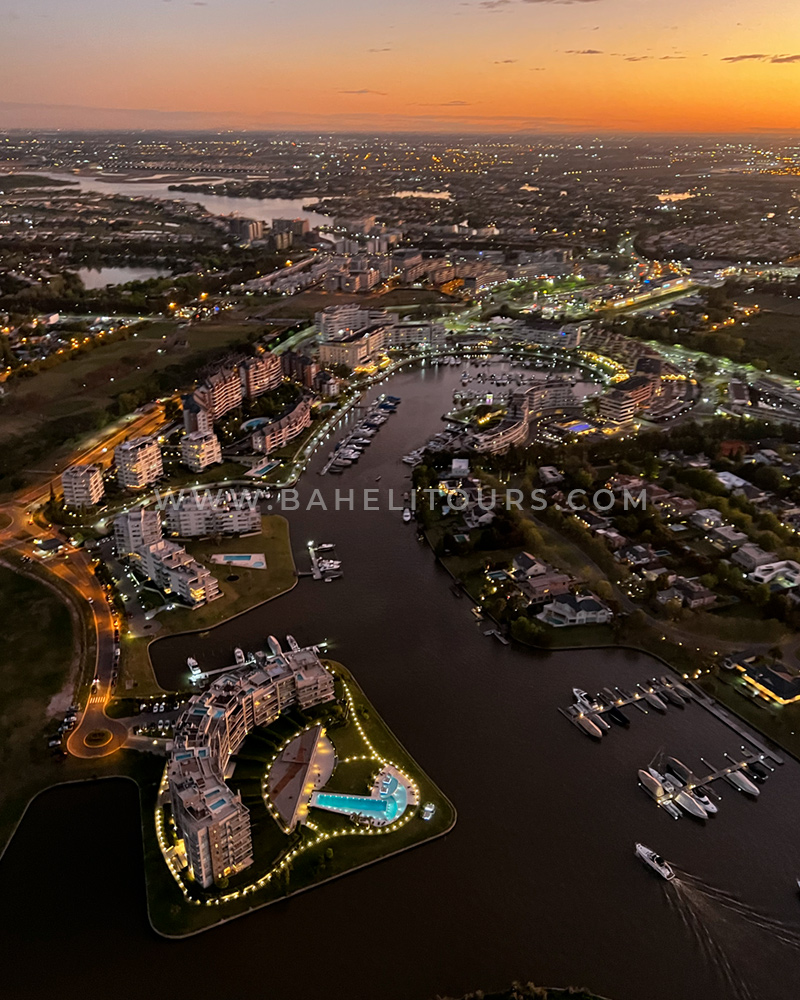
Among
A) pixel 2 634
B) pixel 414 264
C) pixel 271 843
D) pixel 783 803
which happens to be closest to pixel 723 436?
pixel 783 803

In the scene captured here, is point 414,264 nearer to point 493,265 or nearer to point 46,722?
point 493,265

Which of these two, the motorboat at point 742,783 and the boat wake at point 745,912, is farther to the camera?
the motorboat at point 742,783

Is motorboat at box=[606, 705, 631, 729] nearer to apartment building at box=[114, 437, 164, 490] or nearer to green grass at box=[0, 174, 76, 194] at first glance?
apartment building at box=[114, 437, 164, 490]

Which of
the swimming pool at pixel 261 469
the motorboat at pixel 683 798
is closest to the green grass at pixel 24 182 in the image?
the swimming pool at pixel 261 469

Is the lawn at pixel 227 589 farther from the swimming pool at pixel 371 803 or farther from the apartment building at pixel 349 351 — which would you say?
the apartment building at pixel 349 351

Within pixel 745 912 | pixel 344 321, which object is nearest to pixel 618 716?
pixel 745 912

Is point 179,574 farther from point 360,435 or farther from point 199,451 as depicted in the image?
point 360,435

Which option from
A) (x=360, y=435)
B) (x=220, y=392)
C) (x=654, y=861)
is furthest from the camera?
(x=220, y=392)

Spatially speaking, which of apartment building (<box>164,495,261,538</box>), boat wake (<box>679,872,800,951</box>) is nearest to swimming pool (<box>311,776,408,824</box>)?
boat wake (<box>679,872,800,951</box>)
